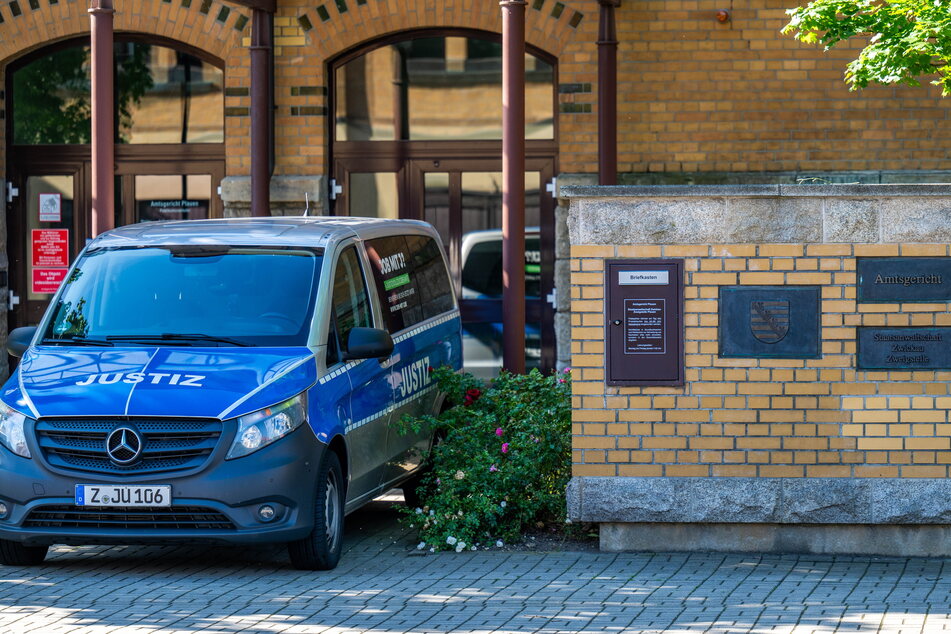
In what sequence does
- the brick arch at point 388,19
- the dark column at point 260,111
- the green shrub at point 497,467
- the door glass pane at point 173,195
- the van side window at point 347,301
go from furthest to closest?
the door glass pane at point 173,195, the brick arch at point 388,19, the dark column at point 260,111, the green shrub at point 497,467, the van side window at point 347,301

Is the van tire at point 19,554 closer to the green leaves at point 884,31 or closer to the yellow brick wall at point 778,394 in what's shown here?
the yellow brick wall at point 778,394

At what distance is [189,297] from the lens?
7.73 metres

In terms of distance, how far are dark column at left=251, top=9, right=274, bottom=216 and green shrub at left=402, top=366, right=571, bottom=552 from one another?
418 centimetres

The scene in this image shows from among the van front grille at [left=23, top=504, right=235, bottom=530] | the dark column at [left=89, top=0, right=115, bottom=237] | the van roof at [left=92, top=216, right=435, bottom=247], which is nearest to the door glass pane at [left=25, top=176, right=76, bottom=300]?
the dark column at [left=89, top=0, right=115, bottom=237]

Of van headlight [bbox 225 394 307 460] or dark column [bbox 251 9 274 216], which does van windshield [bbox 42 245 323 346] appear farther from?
dark column [bbox 251 9 274 216]

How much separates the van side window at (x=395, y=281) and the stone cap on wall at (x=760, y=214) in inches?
59.7

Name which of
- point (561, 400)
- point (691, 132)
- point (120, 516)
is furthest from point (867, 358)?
point (691, 132)

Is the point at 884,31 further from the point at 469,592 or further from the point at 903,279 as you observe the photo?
the point at 469,592

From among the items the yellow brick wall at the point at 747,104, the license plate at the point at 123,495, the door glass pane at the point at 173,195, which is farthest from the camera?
the door glass pane at the point at 173,195

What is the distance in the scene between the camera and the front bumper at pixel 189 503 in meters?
6.76

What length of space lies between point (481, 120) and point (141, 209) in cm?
323

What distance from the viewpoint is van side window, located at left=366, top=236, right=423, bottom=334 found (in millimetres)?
8422

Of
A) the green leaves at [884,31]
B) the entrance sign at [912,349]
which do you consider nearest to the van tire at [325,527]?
the entrance sign at [912,349]

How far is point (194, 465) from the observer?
678 cm
